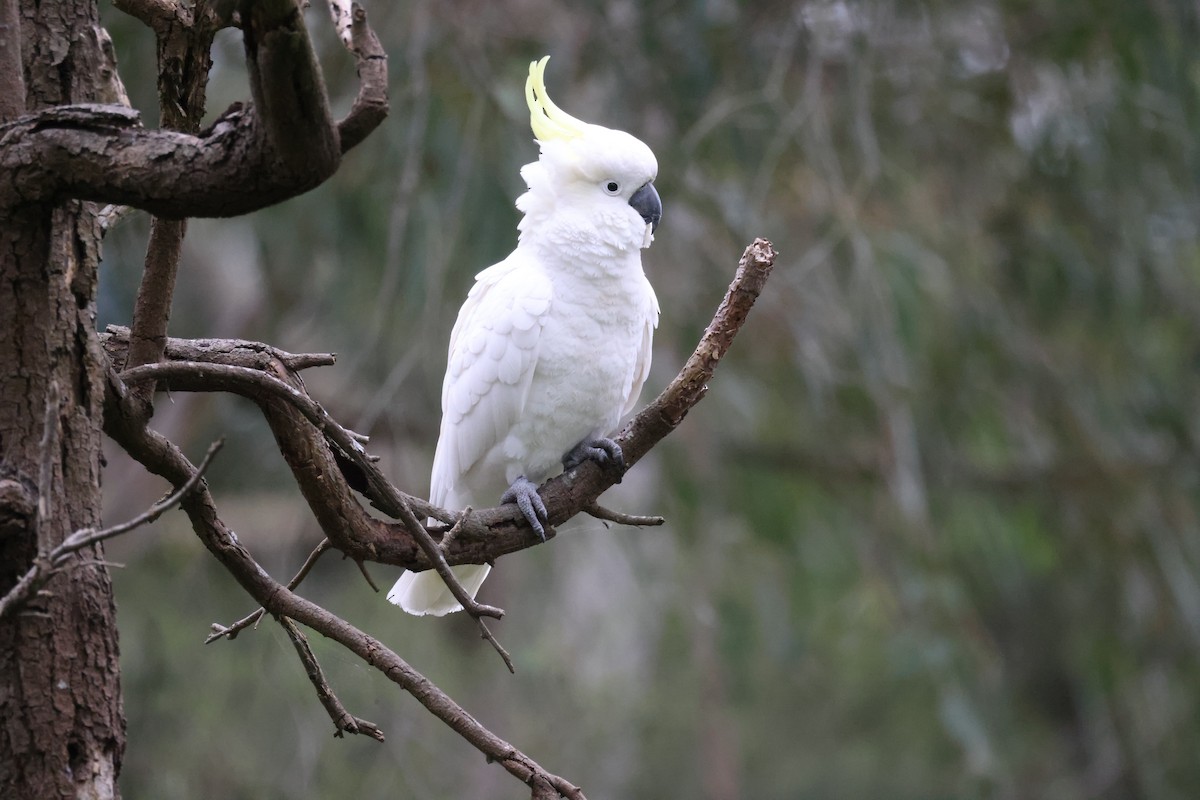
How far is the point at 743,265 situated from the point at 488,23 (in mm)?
2848

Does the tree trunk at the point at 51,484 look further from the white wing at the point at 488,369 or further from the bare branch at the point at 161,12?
the white wing at the point at 488,369

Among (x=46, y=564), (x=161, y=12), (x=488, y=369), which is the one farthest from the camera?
(x=488, y=369)

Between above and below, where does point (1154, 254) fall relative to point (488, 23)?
below

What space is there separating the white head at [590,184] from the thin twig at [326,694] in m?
0.89

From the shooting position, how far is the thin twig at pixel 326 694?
1.33m

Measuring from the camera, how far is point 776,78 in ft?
11.1

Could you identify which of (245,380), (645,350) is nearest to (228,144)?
(245,380)

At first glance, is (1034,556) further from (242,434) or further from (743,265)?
(743,265)

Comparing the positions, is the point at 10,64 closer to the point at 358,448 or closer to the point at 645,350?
the point at 358,448

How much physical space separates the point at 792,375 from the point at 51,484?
386 cm

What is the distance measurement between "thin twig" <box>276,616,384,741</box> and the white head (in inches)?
35.0

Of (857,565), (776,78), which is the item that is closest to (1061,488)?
(857,565)

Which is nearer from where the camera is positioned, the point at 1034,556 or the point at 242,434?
the point at 242,434

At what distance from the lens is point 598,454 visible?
1.84 meters
